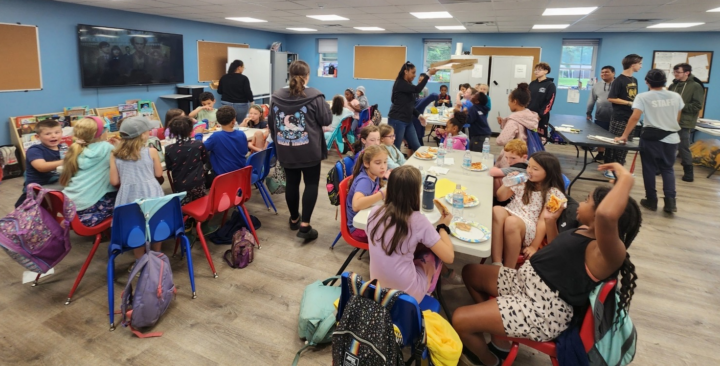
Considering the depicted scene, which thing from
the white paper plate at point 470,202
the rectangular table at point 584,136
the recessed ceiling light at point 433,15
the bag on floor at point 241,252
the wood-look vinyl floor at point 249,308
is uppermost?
the recessed ceiling light at point 433,15

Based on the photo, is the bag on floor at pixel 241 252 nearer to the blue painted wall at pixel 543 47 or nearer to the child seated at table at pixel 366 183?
the child seated at table at pixel 366 183

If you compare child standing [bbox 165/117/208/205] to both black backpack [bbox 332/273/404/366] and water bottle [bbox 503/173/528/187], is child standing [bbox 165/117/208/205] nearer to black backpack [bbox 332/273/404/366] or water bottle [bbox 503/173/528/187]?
black backpack [bbox 332/273/404/366]

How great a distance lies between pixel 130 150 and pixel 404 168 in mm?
1966

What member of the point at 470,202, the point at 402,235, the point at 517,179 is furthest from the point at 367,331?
the point at 517,179

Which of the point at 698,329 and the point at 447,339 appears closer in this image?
the point at 447,339

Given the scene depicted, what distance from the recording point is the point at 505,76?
945 cm

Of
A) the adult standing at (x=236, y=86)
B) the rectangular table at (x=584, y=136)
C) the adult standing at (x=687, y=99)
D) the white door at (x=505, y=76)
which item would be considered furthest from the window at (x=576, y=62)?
the adult standing at (x=236, y=86)

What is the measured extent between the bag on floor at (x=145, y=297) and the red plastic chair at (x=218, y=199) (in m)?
0.57

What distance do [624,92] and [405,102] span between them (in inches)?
127

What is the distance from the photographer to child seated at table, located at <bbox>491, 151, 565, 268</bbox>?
8.39 ft

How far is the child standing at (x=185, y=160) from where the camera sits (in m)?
3.11

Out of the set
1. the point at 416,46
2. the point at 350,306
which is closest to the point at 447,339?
the point at 350,306

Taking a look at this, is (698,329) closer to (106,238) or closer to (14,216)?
(14,216)

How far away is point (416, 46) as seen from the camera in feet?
35.5
